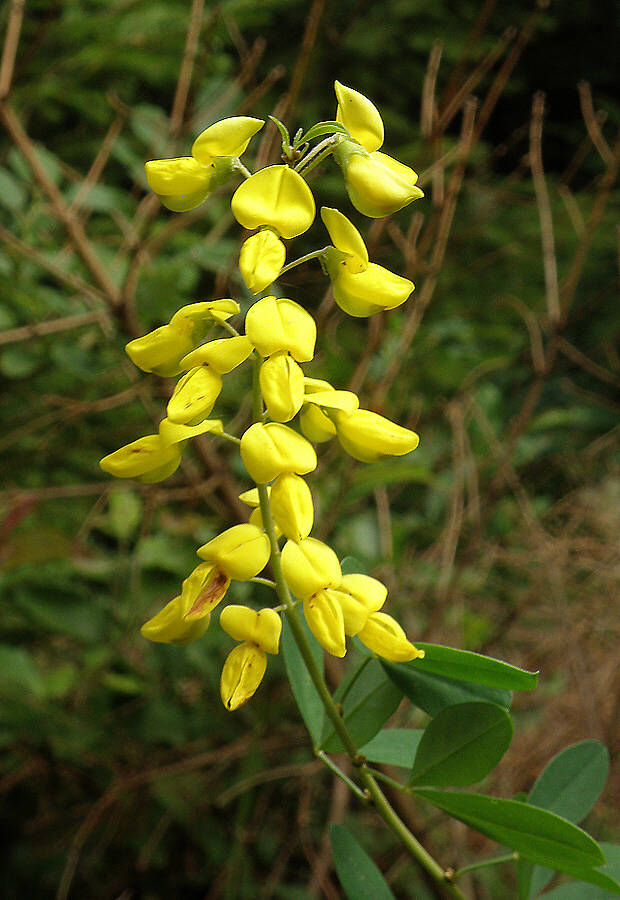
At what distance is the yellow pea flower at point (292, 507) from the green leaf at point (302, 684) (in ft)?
0.57

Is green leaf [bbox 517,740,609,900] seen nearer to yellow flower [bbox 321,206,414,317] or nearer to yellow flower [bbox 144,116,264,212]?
yellow flower [bbox 321,206,414,317]

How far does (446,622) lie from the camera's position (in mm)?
1864

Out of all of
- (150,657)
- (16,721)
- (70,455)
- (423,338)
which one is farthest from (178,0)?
(16,721)

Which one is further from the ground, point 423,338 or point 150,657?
point 423,338

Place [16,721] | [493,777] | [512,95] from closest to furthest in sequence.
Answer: [16,721]
[493,777]
[512,95]

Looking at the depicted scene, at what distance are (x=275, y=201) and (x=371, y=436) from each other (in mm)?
188

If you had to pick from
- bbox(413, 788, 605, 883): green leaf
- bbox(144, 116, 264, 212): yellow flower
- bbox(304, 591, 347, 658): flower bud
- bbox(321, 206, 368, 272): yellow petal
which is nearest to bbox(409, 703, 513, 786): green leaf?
bbox(413, 788, 605, 883): green leaf

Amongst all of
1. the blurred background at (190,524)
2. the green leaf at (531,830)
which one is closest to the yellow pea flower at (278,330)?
the green leaf at (531,830)

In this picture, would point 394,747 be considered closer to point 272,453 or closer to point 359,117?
point 272,453

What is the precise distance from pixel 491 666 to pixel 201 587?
222 mm

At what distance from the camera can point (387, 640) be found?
588mm

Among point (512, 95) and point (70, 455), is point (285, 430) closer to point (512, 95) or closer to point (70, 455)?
point (70, 455)

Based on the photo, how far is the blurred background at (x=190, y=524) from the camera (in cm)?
141

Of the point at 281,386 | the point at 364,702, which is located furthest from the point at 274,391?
the point at 364,702
